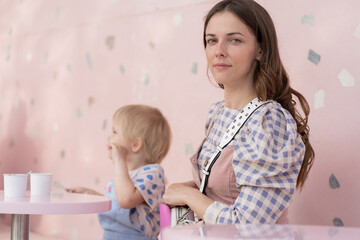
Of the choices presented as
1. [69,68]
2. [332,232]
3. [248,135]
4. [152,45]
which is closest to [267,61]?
[248,135]

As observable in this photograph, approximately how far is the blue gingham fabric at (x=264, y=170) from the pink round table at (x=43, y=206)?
1.79 ft

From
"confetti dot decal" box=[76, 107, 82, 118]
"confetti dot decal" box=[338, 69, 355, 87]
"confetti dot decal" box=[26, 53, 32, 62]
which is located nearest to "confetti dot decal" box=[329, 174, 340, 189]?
"confetti dot decal" box=[338, 69, 355, 87]

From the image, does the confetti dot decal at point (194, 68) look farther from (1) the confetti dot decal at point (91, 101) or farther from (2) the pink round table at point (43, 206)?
(2) the pink round table at point (43, 206)

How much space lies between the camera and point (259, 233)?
91 centimetres

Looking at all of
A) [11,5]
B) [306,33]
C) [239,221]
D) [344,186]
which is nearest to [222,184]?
[239,221]

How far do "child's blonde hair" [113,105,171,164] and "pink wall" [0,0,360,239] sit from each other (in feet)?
1.63

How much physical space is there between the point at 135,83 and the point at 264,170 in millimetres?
2001

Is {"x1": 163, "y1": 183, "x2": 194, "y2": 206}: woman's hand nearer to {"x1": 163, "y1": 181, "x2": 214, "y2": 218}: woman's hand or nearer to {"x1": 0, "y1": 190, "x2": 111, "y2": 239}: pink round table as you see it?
{"x1": 163, "y1": 181, "x2": 214, "y2": 218}: woman's hand

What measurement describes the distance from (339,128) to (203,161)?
2.46ft

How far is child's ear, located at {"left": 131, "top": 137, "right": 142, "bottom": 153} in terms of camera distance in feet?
7.78

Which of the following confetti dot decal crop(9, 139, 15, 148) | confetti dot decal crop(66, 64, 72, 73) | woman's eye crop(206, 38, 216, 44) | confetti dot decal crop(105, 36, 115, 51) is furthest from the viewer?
confetti dot decal crop(9, 139, 15, 148)

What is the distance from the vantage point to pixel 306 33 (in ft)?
7.57

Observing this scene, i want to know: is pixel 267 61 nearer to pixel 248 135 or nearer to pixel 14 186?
pixel 248 135

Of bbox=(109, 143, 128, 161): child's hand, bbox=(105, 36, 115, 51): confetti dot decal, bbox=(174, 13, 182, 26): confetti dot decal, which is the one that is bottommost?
bbox=(109, 143, 128, 161): child's hand
